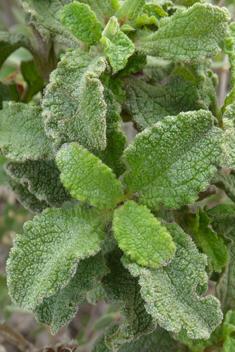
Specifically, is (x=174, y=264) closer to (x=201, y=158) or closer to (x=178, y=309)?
(x=178, y=309)

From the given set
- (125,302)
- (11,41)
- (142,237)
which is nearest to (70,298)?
(125,302)

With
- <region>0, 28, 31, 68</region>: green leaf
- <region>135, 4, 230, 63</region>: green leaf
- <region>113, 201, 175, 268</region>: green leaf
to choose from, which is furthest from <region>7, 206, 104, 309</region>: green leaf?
<region>0, 28, 31, 68</region>: green leaf

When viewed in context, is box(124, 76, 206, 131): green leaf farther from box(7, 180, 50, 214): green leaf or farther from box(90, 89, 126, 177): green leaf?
box(7, 180, 50, 214): green leaf

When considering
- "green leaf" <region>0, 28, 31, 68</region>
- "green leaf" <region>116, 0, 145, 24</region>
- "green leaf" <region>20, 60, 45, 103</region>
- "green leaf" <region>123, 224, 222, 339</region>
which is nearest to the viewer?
"green leaf" <region>123, 224, 222, 339</region>

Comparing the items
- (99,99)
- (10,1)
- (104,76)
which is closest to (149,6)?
(104,76)

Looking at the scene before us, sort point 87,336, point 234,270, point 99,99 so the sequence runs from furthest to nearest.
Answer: point 87,336 < point 234,270 < point 99,99

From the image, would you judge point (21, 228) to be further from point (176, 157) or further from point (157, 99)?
point (176, 157)
